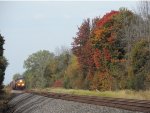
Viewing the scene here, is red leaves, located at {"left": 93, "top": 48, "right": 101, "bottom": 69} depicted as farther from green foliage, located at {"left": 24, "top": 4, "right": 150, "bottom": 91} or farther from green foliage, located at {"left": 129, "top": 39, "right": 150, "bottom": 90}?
green foliage, located at {"left": 129, "top": 39, "right": 150, "bottom": 90}

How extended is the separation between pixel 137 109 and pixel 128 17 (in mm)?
44082

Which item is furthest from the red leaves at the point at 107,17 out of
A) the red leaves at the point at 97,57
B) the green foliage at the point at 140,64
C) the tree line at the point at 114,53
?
the green foliage at the point at 140,64

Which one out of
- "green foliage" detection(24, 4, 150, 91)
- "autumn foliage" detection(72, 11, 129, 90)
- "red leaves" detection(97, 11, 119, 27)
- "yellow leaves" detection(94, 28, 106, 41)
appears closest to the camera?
"green foliage" detection(24, 4, 150, 91)

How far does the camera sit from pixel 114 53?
5559 centimetres

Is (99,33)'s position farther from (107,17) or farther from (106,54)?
(106,54)

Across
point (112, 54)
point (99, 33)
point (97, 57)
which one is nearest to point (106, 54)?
point (112, 54)

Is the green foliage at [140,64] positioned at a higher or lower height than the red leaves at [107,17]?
lower

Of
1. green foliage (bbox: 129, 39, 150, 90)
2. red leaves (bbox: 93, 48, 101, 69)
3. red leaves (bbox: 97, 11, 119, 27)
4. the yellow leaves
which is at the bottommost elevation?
green foliage (bbox: 129, 39, 150, 90)

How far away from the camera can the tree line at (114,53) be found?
4266 cm

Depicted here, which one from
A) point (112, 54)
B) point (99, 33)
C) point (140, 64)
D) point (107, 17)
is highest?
point (107, 17)

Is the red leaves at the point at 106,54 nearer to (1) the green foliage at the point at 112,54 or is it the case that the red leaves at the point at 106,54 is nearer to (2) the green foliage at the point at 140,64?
(1) the green foliage at the point at 112,54

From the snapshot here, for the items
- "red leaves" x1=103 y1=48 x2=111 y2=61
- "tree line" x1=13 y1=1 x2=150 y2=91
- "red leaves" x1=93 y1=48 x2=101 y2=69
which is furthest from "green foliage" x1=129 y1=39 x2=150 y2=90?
"red leaves" x1=93 y1=48 x2=101 y2=69

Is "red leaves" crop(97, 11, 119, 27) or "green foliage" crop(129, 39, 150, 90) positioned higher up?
"red leaves" crop(97, 11, 119, 27)

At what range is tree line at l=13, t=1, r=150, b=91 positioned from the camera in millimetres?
42662
